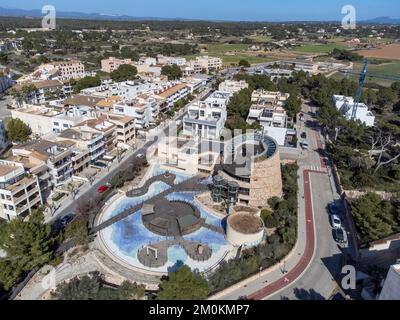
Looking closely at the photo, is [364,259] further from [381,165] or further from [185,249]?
[381,165]

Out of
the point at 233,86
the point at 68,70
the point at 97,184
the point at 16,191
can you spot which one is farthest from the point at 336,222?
the point at 68,70

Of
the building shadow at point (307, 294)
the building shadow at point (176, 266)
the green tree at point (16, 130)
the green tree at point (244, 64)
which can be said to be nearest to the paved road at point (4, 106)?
the green tree at point (16, 130)

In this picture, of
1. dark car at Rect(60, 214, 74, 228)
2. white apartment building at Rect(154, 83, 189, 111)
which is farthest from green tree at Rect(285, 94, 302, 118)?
dark car at Rect(60, 214, 74, 228)

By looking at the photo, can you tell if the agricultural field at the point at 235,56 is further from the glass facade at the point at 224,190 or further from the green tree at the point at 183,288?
the green tree at the point at 183,288

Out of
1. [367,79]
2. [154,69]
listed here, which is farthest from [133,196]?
[367,79]
